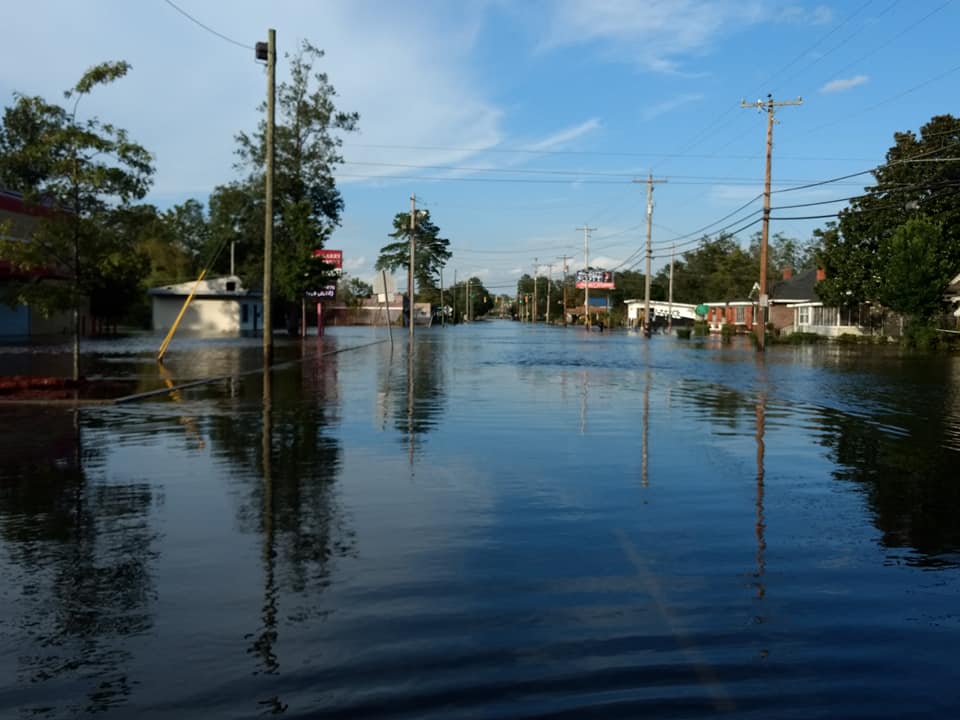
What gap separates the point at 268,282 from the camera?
29578 millimetres

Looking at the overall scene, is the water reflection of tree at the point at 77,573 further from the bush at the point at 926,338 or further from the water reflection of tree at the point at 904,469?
the bush at the point at 926,338

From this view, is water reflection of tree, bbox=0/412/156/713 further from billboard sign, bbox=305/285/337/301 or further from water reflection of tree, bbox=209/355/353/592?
billboard sign, bbox=305/285/337/301

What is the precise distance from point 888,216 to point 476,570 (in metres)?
59.7

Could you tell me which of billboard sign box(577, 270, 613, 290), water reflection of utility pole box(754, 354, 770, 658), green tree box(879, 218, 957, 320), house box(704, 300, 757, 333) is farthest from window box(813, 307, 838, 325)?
billboard sign box(577, 270, 613, 290)

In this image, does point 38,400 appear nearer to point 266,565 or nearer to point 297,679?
point 266,565

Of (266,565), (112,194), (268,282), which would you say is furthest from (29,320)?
(266,565)

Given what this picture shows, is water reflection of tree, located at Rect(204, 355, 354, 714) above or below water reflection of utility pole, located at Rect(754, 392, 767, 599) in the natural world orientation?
below

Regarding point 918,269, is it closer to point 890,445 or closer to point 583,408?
point 583,408

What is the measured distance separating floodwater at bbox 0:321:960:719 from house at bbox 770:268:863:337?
5393 centimetres

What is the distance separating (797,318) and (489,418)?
69585mm

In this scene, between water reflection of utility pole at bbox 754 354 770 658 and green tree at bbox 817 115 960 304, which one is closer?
water reflection of utility pole at bbox 754 354 770 658

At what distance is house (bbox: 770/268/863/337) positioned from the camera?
2589 inches

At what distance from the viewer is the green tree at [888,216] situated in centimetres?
5541

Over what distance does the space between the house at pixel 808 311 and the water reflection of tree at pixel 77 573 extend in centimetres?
6171
